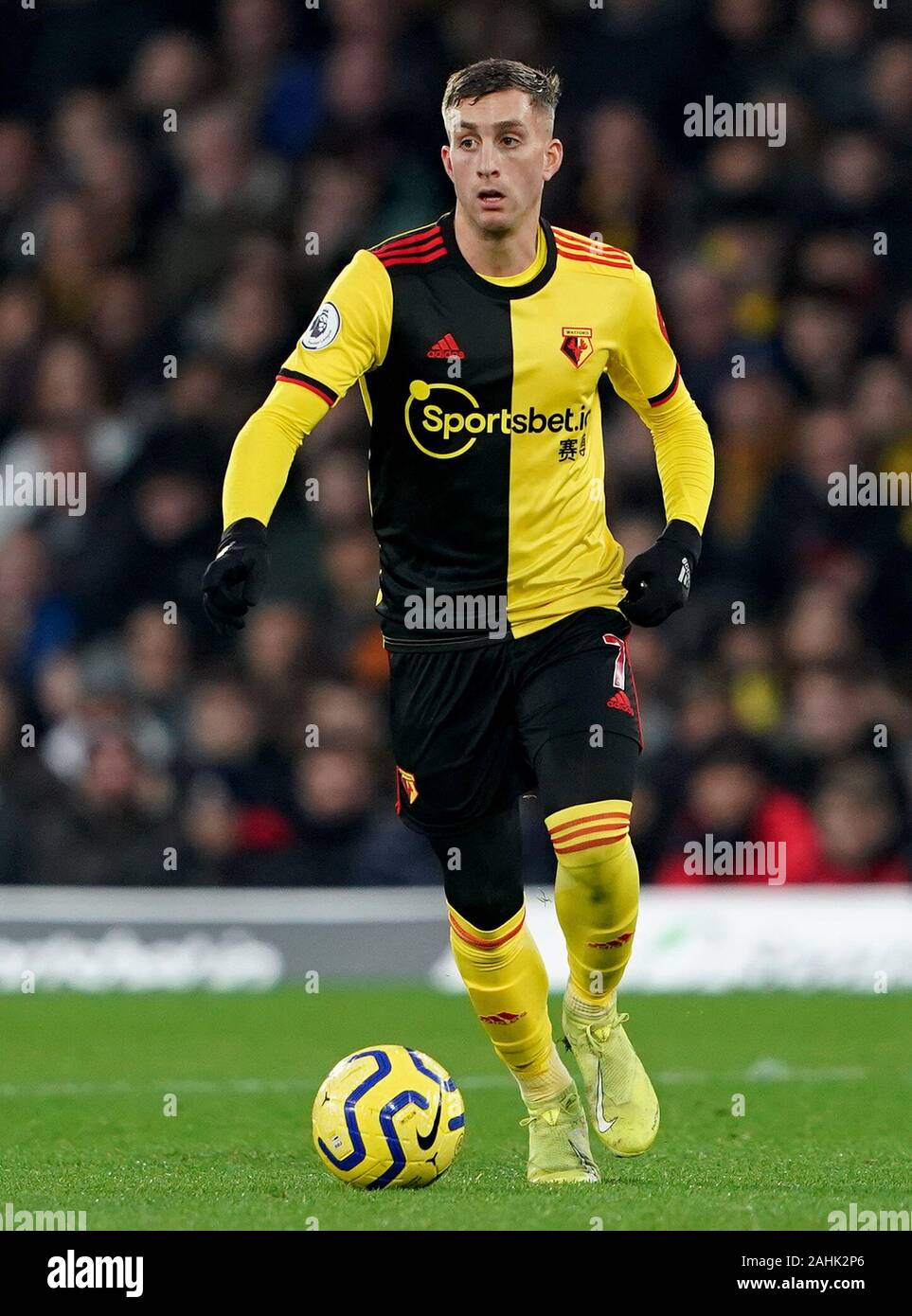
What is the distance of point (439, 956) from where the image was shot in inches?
389

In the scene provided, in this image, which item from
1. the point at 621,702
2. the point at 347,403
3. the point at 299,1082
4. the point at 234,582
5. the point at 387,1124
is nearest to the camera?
the point at 234,582

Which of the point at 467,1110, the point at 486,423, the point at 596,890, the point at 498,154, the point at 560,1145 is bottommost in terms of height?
the point at 467,1110

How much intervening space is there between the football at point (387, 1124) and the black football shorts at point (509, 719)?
654mm

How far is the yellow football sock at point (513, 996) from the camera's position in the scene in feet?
19.3

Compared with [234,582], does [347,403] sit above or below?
above

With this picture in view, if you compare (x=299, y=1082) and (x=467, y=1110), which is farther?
(x=299, y=1082)

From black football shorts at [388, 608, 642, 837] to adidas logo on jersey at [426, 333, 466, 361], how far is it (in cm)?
73

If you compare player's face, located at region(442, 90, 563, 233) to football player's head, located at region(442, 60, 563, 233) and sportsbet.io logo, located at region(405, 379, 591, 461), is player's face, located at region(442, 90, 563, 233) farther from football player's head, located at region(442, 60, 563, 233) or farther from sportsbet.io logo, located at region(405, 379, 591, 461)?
sportsbet.io logo, located at region(405, 379, 591, 461)

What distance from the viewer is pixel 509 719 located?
5.84 m

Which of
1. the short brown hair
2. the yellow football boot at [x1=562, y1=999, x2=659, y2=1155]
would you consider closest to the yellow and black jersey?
the short brown hair

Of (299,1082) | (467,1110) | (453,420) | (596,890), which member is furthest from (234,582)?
(299,1082)

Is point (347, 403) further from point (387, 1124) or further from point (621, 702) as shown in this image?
point (387, 1124)

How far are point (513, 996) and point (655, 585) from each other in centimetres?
114

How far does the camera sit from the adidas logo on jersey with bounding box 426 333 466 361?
576 centimetres
